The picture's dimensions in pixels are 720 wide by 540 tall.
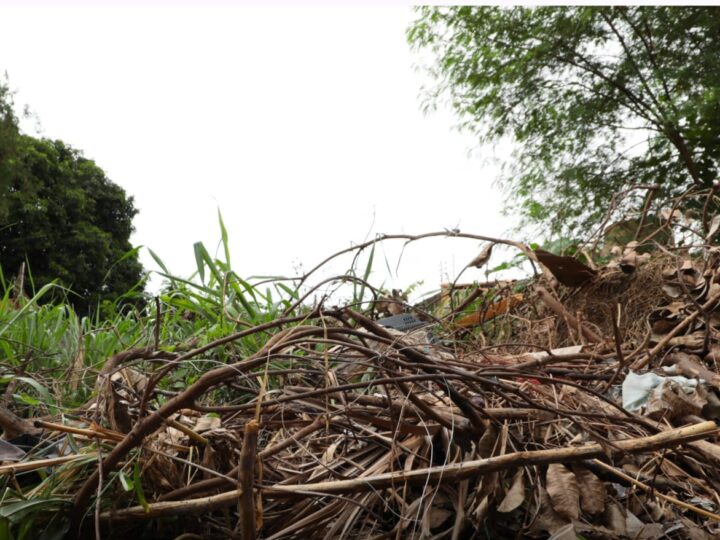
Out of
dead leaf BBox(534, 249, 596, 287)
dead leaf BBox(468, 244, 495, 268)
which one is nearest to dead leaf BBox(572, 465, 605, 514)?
dead leaf BBox(468, 244, 495, 268)

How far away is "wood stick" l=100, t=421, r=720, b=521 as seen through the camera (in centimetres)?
95

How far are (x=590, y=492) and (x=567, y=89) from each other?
11.5 m

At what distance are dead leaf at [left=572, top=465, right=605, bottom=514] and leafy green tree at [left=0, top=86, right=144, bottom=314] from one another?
62.8ft

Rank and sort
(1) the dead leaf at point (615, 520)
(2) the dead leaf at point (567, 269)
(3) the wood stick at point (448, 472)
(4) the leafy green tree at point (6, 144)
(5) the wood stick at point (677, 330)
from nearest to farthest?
(3) the wood stick at point (448, 472), (1) the dead leaf at point (615, 520), (5) the wood stick at point (677, 330), (2) the dead leaf at point (567, 269), (4) the leafy green tree at point (6, 144)

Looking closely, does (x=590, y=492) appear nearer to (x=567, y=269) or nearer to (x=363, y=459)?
(x=363, y=459)

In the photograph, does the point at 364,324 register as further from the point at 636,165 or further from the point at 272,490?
the point at 636,165

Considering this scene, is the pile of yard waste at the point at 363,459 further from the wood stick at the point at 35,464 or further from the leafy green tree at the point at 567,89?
the leafy green tree at the point at 567,89

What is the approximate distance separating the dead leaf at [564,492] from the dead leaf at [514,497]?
5cm

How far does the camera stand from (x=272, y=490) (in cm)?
95

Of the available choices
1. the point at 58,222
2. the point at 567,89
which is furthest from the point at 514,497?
the point at 58,222

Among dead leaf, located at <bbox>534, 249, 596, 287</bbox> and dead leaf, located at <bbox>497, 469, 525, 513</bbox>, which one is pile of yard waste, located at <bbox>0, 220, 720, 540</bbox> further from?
dead leaf, located at <bbox>534, 249, 596, 287</bbox>

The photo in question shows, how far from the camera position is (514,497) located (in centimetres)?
100

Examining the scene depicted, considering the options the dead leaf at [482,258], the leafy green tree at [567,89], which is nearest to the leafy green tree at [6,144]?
the leafy green tree at [567,89]

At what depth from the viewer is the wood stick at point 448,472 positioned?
37.4 inches
